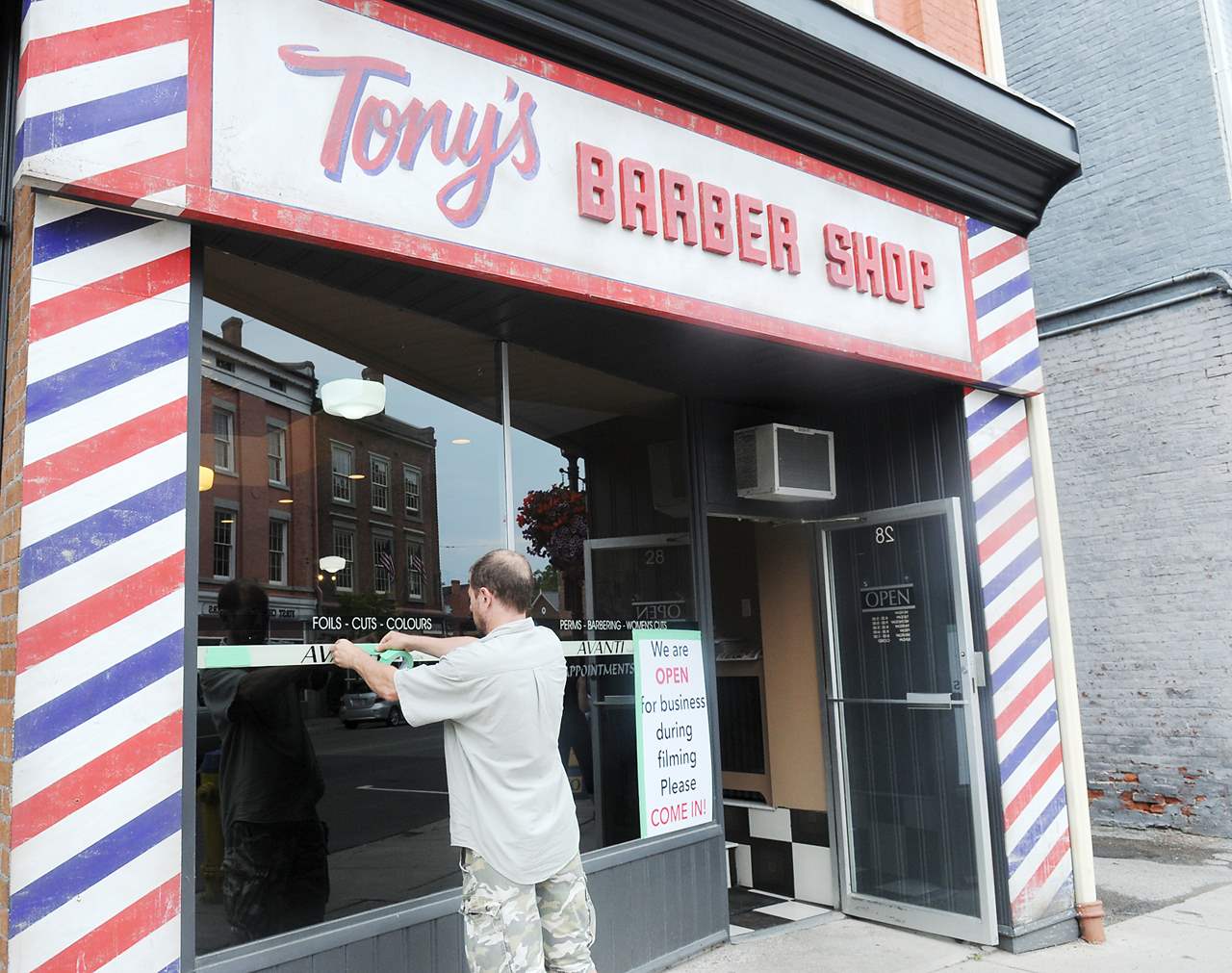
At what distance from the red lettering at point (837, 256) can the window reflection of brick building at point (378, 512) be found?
2.26m

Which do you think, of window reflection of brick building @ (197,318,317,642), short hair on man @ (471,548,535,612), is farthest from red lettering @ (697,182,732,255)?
short hair on man @ (471,548,535,612)

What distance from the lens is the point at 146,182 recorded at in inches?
128

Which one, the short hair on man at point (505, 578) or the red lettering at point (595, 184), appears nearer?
the short hair on man at point (505, 578)

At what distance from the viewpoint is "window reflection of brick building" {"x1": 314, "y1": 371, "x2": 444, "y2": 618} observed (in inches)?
172

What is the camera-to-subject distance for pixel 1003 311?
254 inches

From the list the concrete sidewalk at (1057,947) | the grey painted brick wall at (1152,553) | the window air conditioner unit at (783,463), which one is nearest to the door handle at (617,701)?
the concrete sidewalk at (1057,947)

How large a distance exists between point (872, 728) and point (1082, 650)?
3.75 meters

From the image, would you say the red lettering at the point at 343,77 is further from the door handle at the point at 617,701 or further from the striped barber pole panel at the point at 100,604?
the door handle at the point at 617,701

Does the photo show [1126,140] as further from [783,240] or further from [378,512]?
[378,512]

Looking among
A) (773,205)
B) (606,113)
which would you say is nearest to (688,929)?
(773,205)

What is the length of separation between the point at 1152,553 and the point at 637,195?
6.36 metres

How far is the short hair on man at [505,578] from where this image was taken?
3529 millimetres

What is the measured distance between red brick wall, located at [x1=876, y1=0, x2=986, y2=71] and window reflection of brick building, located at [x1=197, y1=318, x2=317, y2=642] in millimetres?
4583

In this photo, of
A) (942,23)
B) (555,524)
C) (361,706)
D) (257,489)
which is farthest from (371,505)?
(942,23)
